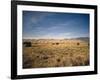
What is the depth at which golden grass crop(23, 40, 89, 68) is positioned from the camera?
2072 millimetres

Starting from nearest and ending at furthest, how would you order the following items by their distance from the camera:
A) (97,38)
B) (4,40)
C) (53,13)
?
(4,40)
(53,13)
(97,38)

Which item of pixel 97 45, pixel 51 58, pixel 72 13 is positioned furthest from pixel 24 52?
pixel 97 45

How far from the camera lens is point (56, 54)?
2156 mm

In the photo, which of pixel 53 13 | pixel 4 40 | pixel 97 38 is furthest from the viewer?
pixel 97 38

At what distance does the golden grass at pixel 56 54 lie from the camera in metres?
2.07

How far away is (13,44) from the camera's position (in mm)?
1980

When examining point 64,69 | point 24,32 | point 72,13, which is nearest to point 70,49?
point 64,69

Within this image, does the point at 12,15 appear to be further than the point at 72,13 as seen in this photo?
No

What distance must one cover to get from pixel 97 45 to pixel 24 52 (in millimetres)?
862

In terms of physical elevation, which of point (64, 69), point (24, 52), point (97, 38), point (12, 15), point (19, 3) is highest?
point (19, 3)

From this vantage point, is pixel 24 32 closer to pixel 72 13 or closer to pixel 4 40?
pixel 4 40

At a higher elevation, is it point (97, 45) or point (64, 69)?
point (97, 45)

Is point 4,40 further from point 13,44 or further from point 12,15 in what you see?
point 12,15

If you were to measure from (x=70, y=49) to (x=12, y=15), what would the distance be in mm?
738
